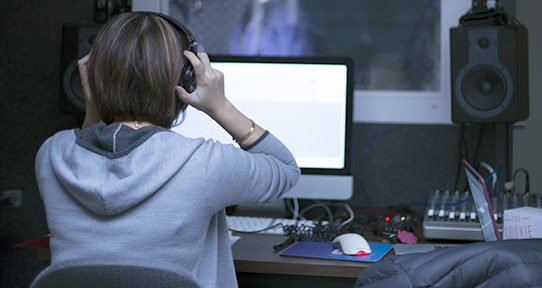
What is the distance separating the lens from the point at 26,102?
54.4 inches

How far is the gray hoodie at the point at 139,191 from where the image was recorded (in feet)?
1.99

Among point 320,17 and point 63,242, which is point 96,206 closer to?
point 63,242

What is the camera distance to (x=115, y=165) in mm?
616

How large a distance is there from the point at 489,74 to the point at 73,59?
1183 millimetres

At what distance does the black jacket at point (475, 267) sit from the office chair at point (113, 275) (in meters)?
0.22

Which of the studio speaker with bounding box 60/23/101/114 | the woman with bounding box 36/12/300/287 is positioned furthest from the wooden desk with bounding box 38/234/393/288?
the studio speaker with bounding box 60/23/101/114

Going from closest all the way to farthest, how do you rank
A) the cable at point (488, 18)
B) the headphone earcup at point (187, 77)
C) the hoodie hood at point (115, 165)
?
the hoodie hood at point (115, 165) < the headphone earcup at point (187, 77) < the cable at point (488, 18)

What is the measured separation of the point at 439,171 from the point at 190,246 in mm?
1011

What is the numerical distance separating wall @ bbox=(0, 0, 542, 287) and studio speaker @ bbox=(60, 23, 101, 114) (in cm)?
16

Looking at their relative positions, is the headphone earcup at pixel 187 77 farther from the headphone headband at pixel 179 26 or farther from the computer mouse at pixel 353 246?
the computer mouse at pixel 353 246

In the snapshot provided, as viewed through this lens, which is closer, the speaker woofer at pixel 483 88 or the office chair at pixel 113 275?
the office chair at pixel 113 275

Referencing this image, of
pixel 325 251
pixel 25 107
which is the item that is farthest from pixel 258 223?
pixel 25 107

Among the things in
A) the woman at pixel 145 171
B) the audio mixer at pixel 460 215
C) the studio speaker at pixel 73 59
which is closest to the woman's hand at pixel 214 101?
the woman at pixel 145 171

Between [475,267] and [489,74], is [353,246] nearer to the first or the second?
[475,267]
